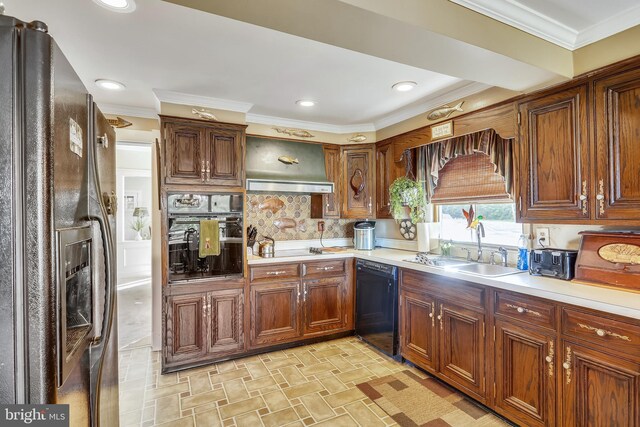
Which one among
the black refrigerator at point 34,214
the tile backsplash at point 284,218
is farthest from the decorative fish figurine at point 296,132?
the black refrigerator at point 34,214

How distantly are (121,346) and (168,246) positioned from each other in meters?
1.49

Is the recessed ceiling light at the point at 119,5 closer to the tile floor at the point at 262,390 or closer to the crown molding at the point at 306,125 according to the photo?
the crown molding at the point at 306,125

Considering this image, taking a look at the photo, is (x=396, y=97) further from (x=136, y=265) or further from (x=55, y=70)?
(x=136, y=265)

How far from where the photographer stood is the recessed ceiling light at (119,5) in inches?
61.8

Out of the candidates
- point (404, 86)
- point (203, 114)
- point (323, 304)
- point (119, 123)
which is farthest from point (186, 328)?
point (404, 86)

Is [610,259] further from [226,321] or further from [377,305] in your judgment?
[226,321]

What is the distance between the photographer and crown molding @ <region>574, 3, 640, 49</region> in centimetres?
170

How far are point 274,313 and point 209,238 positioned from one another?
39.1 inches

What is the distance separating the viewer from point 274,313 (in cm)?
320

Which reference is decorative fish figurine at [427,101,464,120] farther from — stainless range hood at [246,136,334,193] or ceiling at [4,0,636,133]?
stainless range hood at [246,136,334,193]

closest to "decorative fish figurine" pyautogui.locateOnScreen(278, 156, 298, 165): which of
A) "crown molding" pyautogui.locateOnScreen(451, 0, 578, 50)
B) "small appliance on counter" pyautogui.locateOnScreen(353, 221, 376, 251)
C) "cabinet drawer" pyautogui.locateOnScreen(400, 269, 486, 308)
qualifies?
"small appliance on counter" pyautogui.locateOnScreen(353, 221, 376, 251)

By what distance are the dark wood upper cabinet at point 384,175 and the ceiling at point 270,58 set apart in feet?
1.72

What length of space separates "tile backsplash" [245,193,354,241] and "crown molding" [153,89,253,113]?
99 centimetres

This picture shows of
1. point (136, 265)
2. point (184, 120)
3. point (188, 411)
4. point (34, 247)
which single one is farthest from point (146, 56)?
point (136, 265)
